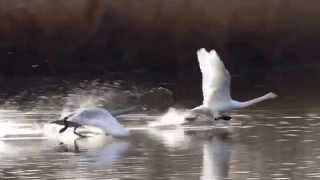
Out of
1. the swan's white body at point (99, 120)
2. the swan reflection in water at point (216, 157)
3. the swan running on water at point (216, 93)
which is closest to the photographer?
the swan reflection in water at point (216, 157)

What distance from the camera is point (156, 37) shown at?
3766 centimetres

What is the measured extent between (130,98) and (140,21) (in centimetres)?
1206

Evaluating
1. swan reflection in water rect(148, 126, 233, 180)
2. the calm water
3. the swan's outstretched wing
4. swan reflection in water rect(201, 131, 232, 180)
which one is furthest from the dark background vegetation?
swan reflection in water rect(201, 131, 232, 180)

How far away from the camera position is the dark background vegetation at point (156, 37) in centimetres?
3666

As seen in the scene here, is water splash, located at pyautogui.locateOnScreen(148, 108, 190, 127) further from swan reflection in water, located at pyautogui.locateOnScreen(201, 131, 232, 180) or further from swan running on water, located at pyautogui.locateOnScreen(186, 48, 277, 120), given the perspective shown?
swan reflection in water, located at pyautogui.locateOnScreen(201, 131, 232, 180)

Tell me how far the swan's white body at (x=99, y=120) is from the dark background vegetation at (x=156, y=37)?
15.9 m

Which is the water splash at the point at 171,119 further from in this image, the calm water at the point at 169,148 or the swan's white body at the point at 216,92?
the swan's white body at the point at 216,92

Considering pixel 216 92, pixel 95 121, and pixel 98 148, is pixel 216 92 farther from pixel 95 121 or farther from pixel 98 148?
pixel 98 148

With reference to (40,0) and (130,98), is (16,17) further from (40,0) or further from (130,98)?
(130,98)

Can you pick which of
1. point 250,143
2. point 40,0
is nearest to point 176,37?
point 40,0

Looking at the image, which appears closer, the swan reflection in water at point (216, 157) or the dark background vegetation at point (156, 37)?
the swan reflection in water at point (216, 157)

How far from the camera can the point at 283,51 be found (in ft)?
127

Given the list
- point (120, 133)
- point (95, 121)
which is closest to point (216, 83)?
point (120, 133)

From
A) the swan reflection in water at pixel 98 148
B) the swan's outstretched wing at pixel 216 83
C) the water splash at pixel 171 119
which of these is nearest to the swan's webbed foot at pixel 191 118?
the water splash at pixel 171 119
